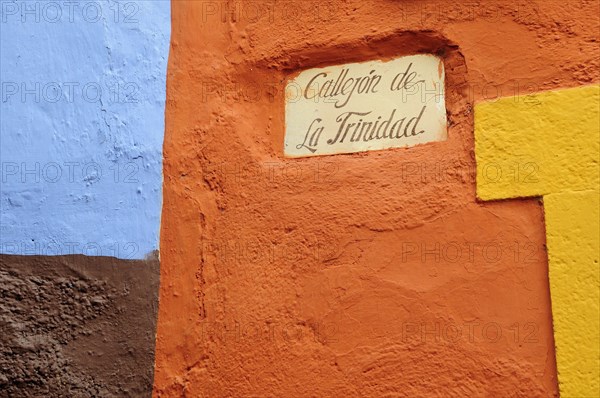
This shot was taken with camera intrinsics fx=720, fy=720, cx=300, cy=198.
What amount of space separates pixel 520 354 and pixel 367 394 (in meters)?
0.39

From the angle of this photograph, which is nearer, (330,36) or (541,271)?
(541,271)

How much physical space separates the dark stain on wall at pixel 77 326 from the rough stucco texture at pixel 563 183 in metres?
1.02

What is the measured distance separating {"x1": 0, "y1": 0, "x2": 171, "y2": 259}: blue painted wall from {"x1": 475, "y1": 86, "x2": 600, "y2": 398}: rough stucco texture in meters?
0.98

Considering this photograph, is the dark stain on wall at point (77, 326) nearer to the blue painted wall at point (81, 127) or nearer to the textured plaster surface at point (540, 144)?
the blue painted wall at point (81, 127)

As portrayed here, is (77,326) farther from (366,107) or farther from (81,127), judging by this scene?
(366,107)

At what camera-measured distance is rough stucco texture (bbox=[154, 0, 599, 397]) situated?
1.80 meters

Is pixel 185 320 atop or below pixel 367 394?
atop


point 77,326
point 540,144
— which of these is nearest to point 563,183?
point 540,144

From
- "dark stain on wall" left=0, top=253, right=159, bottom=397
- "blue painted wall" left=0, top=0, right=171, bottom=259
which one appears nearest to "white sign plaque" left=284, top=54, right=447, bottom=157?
"blue painted wall" left=0, top=0, right=171, bottom=259

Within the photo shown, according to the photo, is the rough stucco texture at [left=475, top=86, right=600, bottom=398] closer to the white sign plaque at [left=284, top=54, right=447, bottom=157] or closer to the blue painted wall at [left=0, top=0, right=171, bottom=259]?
the white sign plaque at [left=284, top=54, right=447, bottom=157]

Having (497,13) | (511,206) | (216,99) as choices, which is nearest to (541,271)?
(511,206)

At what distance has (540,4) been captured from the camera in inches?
77.5

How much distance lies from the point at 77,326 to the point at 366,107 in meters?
1.02

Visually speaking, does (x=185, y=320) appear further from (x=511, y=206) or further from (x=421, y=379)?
(x=511, y=206)
